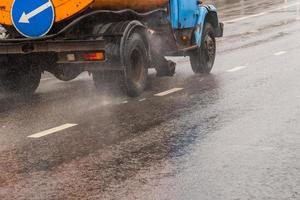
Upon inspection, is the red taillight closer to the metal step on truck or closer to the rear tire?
the metal step on truck

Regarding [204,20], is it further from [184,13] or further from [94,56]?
[94,56]

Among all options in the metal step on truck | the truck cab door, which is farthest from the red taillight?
the truck cab door

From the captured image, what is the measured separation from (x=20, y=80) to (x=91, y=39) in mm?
1803

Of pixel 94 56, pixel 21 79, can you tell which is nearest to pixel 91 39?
pixel 94 56

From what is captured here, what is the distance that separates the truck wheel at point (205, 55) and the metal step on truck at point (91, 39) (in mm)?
761

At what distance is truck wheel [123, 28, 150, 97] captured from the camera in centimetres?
926

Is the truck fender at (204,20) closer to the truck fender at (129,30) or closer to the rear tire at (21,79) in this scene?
the truck fender at (129,30)

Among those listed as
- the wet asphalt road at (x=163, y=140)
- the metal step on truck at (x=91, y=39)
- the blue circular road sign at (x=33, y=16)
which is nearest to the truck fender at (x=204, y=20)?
the metal step on truck at (x=91, y=39)

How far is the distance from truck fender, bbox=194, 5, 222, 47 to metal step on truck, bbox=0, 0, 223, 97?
0.47 metres

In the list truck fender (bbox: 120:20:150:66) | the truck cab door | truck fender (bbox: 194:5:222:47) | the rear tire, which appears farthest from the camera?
truck fender (bbox: 194:5:222:47)

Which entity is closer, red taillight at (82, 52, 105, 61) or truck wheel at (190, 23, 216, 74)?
red taillight at (82, 52, 105, 61)

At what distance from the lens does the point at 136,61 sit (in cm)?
973

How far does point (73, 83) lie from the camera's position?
37.3 ft

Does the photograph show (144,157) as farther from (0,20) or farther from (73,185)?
(0,20)
